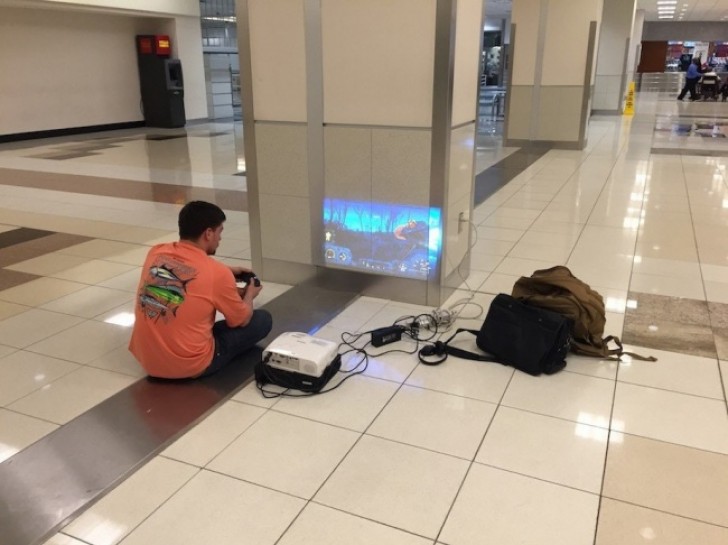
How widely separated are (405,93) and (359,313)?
51.5 inches

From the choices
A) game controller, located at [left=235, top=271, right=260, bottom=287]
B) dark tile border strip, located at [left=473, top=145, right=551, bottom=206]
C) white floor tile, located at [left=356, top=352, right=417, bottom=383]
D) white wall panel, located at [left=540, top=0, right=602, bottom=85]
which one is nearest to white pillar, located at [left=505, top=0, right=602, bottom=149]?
white wall panel, located at [left=540, top=0, right=602, bottom=85]

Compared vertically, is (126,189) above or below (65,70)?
below

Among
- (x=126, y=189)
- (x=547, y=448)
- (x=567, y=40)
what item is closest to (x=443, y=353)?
(x=547, y=448)

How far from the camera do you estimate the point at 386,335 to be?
10.5ft

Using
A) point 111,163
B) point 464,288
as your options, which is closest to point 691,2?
point 111,163

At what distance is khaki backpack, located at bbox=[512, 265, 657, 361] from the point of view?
3.03 meters

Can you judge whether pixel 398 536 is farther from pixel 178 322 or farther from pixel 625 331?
pixel 625 331

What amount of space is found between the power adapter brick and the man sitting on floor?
72 centimetres

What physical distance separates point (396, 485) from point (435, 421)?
0.45m

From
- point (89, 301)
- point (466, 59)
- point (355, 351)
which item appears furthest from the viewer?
point (89, 301)

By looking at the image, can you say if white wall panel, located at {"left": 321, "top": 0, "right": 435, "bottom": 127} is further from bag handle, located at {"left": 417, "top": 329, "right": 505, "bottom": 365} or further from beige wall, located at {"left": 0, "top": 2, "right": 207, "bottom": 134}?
beige wall, located at {"left": 0, "top": 2, "right": 207, "bottom": 134}

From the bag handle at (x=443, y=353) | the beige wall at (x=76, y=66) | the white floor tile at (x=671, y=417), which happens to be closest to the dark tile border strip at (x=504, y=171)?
the bag handle at (x=443, y=353)

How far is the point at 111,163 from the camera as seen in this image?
9039 millimetres

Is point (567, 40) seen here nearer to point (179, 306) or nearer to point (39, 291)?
point (39, 291)
